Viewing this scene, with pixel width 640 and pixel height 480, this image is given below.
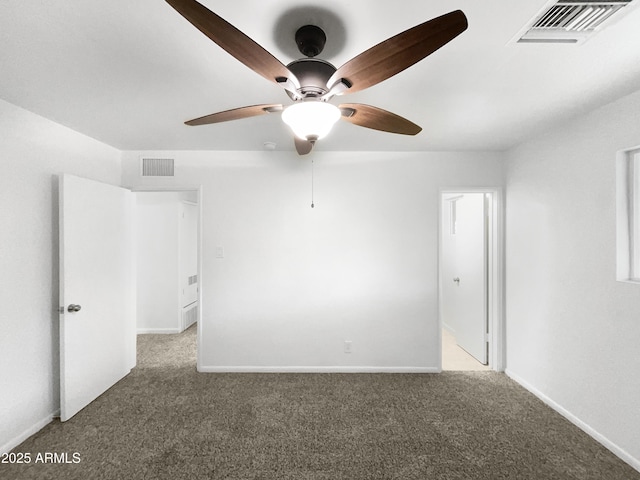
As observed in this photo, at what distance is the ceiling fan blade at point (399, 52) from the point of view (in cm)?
81

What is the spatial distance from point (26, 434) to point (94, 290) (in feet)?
3.53

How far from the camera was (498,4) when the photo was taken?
3.72 feet

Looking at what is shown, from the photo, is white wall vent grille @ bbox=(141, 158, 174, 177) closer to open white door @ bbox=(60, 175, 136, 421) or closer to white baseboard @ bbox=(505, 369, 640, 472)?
open white door @ bbox=(60, 175, 136, 421)

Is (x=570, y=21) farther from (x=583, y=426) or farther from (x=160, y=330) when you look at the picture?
(x=160, y=330)

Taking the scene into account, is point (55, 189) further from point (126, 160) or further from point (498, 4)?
point (498, 4)

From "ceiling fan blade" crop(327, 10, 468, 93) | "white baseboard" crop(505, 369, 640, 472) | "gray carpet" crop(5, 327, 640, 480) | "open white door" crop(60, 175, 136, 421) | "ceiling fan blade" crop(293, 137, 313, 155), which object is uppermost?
"ceiling fan blade" crop(327, 10, 468, 93)

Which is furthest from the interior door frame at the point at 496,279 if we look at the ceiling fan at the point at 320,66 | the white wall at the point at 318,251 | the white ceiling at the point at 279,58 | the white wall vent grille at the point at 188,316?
the white wall vent grille at the point at 188,316

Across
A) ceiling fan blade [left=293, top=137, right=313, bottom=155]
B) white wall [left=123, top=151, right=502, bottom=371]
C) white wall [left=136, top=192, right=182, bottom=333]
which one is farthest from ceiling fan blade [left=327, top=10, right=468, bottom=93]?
white wall [left=136, top=192, right=182, bottom=333]

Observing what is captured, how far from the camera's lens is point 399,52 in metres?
0.94

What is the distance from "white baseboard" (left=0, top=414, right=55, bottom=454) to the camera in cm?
197

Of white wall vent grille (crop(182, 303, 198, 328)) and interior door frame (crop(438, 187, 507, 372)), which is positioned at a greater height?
interior door frame (crop(438, 187, 507, 372))

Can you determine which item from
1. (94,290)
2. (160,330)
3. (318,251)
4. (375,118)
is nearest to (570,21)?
(375,118)

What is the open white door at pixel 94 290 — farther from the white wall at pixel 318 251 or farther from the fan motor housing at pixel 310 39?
the fan motor housing at pixel 310 39

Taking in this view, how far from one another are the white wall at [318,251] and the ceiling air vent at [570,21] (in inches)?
72.8
